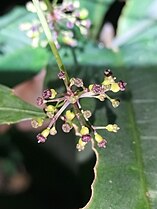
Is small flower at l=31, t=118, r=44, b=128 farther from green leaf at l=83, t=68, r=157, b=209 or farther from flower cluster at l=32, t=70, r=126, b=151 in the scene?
green leaf at l=83, t=68, r=157, b=209

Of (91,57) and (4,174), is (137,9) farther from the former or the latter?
(4,174)

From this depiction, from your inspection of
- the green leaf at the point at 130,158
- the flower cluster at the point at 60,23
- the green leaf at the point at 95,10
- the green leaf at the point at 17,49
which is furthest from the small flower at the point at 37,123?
the green leaf at the point at 95,10

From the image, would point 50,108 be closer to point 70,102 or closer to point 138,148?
point 70,102

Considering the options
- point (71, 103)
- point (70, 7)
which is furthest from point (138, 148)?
point (70, 7)

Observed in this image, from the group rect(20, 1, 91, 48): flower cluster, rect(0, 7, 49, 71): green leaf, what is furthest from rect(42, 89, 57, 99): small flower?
rect(0, 7, 49, 71): green leaf

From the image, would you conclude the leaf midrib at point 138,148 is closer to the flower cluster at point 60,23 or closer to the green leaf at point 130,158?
the green leaf at point 130,158

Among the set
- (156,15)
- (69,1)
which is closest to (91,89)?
(69,1)
